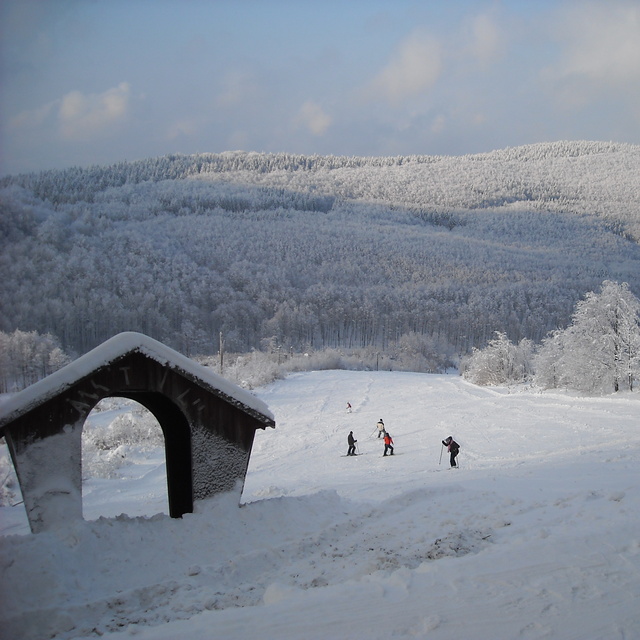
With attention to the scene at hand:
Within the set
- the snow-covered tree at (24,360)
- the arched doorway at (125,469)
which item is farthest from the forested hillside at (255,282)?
the arched doorway at (125,469)

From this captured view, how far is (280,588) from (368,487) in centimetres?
857

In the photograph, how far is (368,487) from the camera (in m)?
15.7

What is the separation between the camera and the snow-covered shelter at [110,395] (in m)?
9.22

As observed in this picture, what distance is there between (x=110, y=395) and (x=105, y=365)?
92 cm

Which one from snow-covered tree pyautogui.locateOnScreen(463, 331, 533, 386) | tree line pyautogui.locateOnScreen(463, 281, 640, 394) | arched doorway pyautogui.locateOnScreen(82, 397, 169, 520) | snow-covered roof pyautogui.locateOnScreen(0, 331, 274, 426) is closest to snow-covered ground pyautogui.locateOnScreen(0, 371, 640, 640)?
arched doorway pyautogui.locateOnScreen(82, 397, 169, 520)

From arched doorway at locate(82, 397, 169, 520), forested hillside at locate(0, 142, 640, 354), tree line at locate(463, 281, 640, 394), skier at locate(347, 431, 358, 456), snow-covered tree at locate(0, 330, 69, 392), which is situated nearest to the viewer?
arched doorway at locate(82, 397, 169, 520)

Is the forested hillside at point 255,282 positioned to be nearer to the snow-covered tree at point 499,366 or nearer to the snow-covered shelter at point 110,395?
the snow-covered tree at point 499,366

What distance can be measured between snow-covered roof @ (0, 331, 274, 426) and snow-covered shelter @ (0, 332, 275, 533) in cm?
2

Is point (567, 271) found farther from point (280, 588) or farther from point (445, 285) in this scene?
point (280, 588)

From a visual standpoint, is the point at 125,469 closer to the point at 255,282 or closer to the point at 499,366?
the point at 499,366

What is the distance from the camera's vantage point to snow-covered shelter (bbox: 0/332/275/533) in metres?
9.22

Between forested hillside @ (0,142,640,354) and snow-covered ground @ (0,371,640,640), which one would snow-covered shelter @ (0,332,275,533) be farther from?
forested hillside @ (0,142,640,354)

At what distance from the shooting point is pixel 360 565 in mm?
8438

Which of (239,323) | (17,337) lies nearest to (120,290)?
(239,323)
